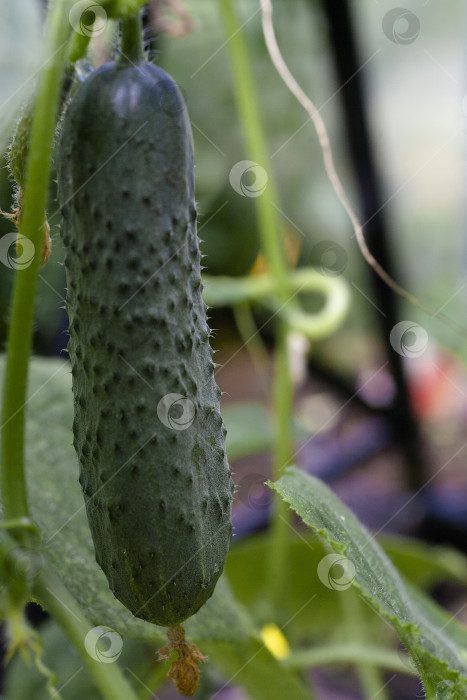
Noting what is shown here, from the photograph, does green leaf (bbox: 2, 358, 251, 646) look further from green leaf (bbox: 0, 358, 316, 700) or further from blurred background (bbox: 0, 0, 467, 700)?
blurred background (bbox: 0, 0, 467, 700)

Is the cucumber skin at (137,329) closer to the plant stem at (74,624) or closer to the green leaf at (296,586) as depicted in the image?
the plant stem at (74,624)

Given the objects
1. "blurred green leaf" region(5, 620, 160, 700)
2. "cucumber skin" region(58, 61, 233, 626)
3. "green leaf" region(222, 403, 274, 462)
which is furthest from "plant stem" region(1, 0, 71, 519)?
"green leaf" region(222, 403, 274, 462)

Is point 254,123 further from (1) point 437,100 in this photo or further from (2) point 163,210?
(1) point 437,100

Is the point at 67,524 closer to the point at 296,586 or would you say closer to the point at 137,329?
the point at 137,329

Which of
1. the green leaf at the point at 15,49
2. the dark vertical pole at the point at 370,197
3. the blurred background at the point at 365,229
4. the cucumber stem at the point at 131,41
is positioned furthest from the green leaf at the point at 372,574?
the dark vertical pole at the point at 370,197

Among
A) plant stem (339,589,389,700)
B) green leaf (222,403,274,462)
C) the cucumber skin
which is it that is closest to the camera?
the cucumber skin

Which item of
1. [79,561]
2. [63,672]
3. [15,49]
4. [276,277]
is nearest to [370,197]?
[276,277]

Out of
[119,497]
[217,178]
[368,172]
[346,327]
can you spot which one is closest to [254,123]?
[217,178]
